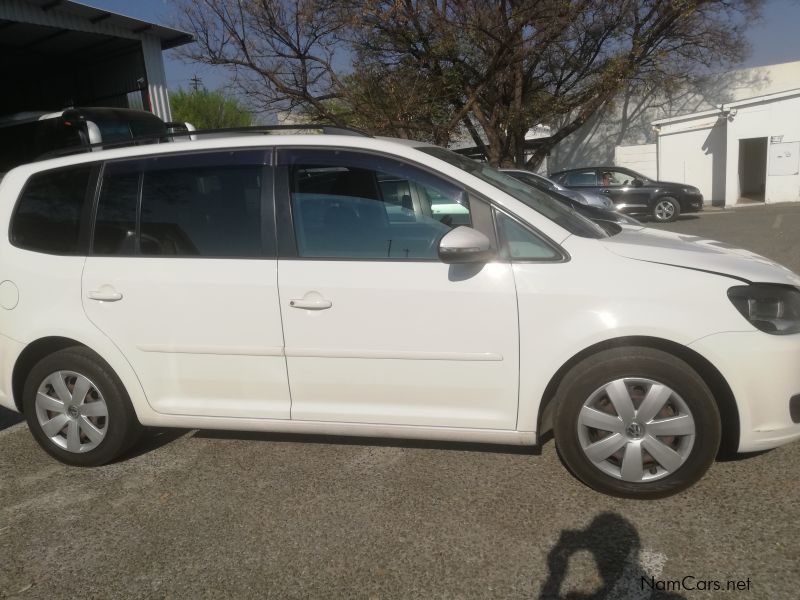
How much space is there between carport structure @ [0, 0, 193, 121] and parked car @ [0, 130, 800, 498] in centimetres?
987

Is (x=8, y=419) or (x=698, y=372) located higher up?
(x=698, y=372)

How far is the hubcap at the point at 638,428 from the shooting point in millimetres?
2889

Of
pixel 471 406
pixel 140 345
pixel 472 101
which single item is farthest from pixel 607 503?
pixel 472 101

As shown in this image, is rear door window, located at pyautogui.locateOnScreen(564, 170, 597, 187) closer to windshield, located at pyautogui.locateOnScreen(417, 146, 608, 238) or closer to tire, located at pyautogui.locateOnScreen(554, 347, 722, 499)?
windshield, located at pyautogui.locateOnScreen(417, 146, 608, 238)

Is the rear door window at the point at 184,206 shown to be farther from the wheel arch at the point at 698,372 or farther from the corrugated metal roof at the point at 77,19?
the corrugated metal roof at the point at 77,19

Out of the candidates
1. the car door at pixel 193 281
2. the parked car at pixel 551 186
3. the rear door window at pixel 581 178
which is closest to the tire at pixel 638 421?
the car door at pixel 193 281

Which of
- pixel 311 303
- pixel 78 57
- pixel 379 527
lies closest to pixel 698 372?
pixel 379 527

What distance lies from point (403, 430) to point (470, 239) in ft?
3.37

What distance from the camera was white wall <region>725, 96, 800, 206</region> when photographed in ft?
59.9

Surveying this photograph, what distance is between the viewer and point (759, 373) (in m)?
2.81

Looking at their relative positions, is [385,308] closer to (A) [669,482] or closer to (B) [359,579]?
(B) [359,579]

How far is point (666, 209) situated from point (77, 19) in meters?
14.0

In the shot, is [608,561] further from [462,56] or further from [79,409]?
[462,56]

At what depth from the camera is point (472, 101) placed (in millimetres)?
16891
